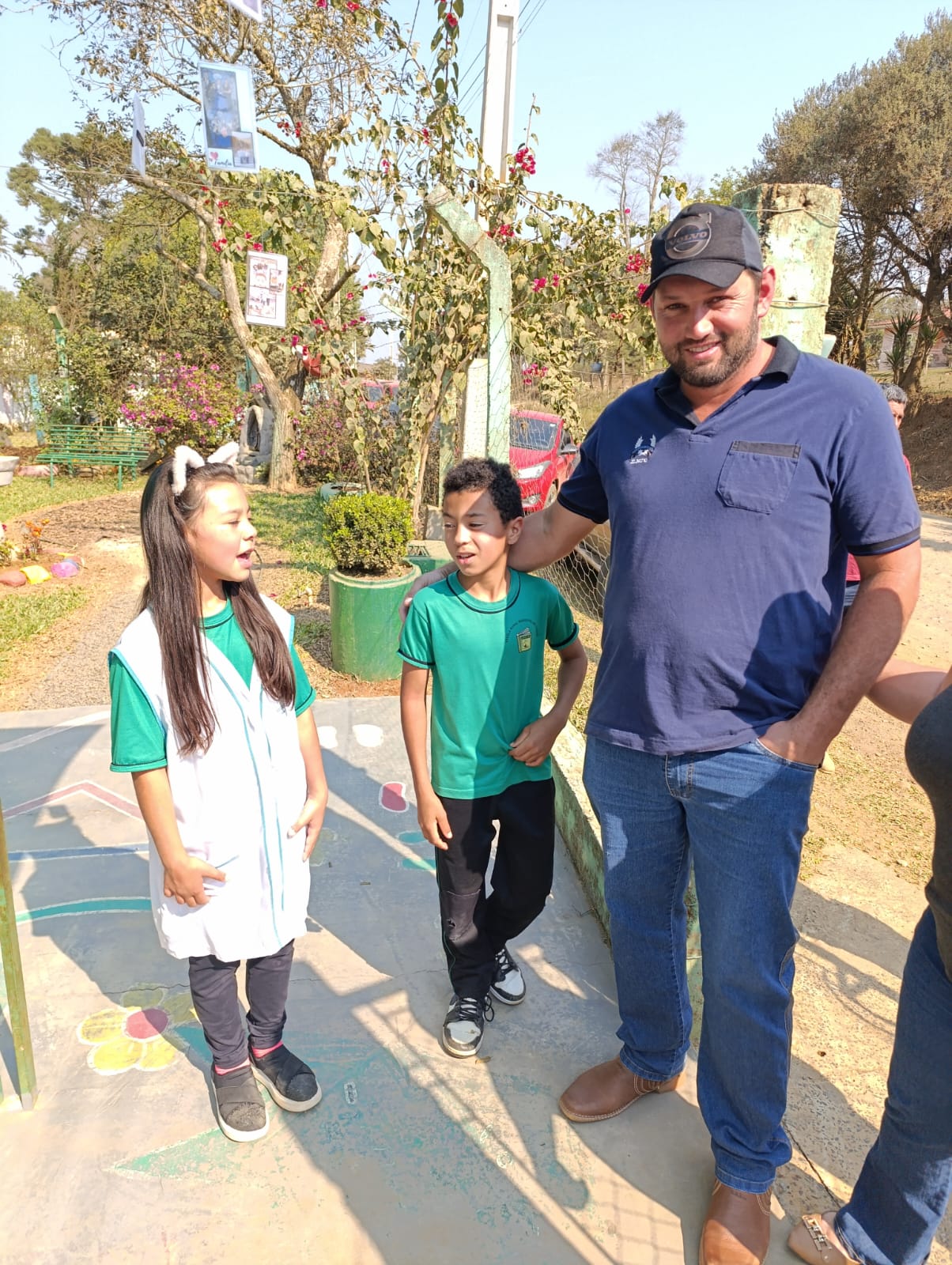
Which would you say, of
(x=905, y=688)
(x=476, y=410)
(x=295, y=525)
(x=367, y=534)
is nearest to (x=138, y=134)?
(x=295, y=525)

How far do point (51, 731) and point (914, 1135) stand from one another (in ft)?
12.6

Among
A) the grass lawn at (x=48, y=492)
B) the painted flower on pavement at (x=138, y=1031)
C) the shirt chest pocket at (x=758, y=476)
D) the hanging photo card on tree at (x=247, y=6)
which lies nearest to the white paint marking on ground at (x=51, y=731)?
the painted flower on pavement at (x=138, y=1031)

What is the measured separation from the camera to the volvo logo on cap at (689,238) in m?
1.51

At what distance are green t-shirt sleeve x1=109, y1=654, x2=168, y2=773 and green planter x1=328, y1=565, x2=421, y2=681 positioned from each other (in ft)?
10.4

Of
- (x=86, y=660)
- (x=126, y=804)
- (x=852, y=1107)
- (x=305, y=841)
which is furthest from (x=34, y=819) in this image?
(x=852, y=1107)

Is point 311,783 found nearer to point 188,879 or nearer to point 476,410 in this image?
point 188,879

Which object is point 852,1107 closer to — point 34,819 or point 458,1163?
point 458,1163

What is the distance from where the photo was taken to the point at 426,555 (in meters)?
6.00

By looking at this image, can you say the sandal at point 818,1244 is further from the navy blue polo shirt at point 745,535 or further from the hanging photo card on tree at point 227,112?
the hanging photo card on tree at point 227,112

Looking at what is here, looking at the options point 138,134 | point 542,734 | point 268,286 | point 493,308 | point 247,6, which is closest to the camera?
point 542,734

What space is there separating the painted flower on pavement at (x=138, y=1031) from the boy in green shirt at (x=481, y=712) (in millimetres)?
720

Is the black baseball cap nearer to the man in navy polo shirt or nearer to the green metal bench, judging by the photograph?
the man in navy polo shirt

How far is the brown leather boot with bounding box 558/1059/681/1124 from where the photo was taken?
6.37 feet

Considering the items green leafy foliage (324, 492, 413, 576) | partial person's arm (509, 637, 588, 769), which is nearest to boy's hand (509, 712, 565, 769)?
partial person's arm (509, 637, 588, 769)
